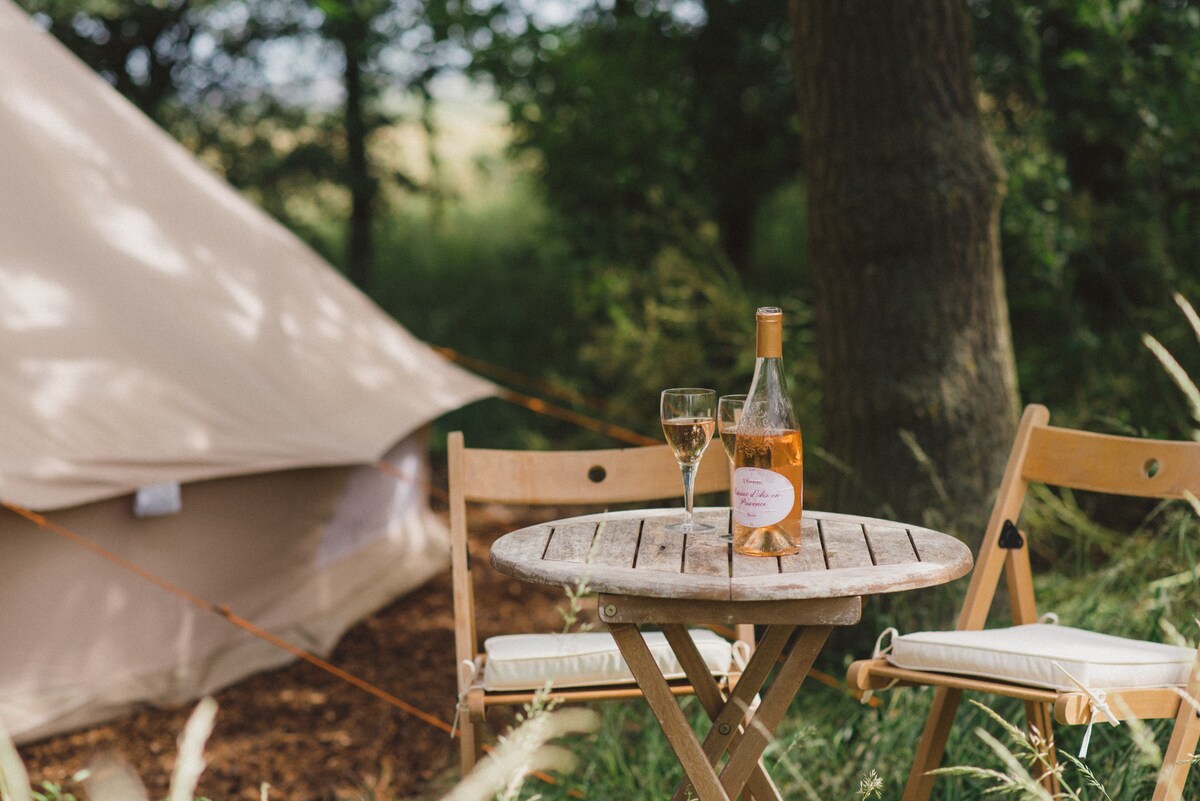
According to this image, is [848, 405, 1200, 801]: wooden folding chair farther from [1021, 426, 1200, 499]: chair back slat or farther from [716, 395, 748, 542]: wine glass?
[716, 395, 748, 542]: wine glass

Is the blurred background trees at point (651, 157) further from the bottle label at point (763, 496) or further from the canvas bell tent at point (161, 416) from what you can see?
the bottle label at point (763, 496)

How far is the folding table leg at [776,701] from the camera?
193 cm

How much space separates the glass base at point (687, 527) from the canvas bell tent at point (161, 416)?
1657 millimetres

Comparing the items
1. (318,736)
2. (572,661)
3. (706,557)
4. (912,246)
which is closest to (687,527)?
(706,557)

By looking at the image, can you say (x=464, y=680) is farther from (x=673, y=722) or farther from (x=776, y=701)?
(x=776, y=701)

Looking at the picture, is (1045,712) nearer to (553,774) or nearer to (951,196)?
(553,774)

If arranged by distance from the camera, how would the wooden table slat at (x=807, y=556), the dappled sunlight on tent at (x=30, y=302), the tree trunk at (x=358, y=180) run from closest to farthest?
the wooden table slat at (x=807, y=556)
the dappled sunlight on tent at (x=30, y=302)
the tree trunk at (x=358, y=180)

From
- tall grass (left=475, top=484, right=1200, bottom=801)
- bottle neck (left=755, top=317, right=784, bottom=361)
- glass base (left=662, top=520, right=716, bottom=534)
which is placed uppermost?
bottle neck (left=755, top=317, right=784, bottom=361)

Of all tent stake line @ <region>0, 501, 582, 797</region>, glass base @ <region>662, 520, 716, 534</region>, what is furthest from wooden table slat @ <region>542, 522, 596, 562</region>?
tent stake line @ <region>0, 501, 582, 797</region>

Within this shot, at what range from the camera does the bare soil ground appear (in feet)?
10.3

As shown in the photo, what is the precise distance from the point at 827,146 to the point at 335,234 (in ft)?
31.4

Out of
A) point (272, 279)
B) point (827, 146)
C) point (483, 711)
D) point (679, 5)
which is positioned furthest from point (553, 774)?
point (679, 5)

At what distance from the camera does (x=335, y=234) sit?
12312 millimetres

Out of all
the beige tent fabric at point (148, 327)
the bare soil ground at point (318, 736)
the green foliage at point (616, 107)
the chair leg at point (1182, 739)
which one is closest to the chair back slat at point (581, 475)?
the bare soil ground at point (318, 736)
